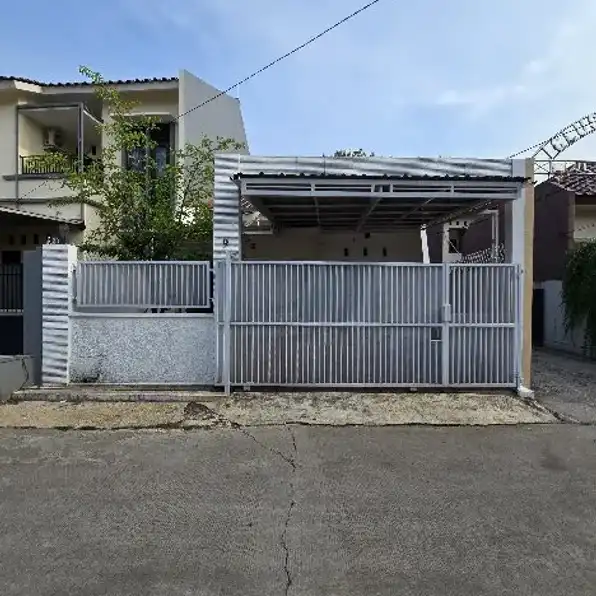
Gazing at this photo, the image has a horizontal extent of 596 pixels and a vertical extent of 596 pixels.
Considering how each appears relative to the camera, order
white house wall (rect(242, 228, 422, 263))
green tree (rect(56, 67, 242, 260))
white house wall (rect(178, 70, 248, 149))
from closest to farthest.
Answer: green tree (rect(56, 67, 242, 260)), white house wall (rect(242, 228, 422, 263)), white house wall (rect(178, 70, 248, 149))

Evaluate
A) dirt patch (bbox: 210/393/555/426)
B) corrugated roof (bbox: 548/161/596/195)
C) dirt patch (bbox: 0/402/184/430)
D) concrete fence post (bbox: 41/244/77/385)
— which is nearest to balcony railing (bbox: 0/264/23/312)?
concrete fence post (bbox: 41/244/77/385)

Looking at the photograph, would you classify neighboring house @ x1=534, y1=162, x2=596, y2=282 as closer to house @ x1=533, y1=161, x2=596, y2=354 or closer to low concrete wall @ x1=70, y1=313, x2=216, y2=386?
house @ x1=533, y1=161, x2=596, y2=354

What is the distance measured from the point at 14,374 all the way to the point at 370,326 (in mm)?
5162

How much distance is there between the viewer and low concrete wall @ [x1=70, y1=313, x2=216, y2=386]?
7820 millimetres

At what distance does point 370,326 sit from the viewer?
7.76 m

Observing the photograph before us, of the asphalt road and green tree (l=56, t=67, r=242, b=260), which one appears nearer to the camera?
the asphalt road

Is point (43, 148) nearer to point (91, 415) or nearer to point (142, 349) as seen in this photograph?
point (142, 349)

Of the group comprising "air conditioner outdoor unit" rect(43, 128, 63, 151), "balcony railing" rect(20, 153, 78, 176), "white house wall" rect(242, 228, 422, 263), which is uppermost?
"air conditioner outdoor unit" rect(43, 128, 63, 151)

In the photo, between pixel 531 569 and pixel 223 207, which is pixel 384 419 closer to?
pixel 531 569

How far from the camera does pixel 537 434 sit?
6.08m

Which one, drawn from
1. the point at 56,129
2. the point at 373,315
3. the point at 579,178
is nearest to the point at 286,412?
the point at 373,315

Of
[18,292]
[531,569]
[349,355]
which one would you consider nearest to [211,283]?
[349,355]

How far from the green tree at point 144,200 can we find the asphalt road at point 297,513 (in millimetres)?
4644

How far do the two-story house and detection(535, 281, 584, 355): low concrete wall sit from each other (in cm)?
1087
